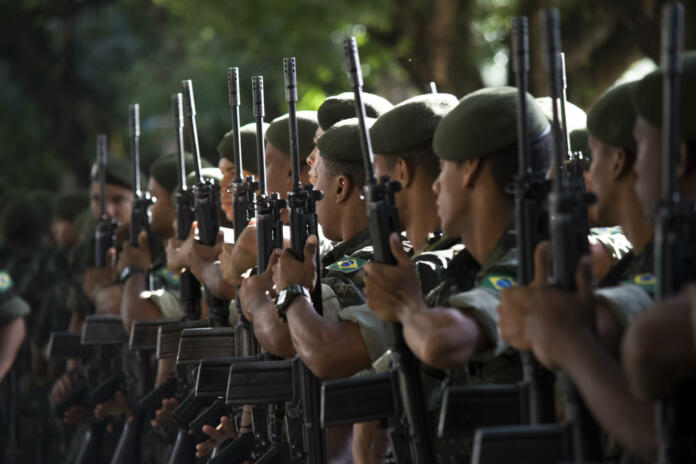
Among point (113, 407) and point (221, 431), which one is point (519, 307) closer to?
point (221, 431)

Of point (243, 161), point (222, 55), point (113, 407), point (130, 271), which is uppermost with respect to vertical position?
point (222, 55)

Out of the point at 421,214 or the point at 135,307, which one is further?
the point at 135,307

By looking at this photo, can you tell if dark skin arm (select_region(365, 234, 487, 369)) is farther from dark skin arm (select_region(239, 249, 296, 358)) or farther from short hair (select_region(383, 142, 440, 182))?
dark skin arm (select_region(239, 249, 296, 358))

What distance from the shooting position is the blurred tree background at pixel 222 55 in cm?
1606

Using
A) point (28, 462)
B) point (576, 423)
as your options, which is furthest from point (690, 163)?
point (28, 462)

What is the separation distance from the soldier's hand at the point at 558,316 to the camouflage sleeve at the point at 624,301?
0.14 m

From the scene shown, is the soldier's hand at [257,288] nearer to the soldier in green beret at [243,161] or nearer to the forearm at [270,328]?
the forearm at [270,328]

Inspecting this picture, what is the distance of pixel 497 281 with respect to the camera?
417 centimetres

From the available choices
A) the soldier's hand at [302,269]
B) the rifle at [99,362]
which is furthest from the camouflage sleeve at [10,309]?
the soldier's hand at [302,269]

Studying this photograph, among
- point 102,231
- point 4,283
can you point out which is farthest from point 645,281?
point 102,231

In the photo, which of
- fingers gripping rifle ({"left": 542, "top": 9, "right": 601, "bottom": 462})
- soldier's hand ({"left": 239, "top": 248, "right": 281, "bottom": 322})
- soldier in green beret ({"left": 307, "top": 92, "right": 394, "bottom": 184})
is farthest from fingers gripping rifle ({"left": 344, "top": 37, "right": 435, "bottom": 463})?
soldier in green beret ({"left": 307, "top": 92, "right": 394, "bottom": 184})

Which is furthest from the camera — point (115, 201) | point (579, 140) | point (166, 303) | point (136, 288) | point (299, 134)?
point (115, 201)

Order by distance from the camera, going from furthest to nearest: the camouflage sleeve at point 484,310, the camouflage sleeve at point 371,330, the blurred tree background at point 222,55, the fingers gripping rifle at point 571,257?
the blurred tree background at point 222,55, the camouflage sleeve at point 371,330, the camouflage sleeve at point 484,310, the fingers gripping rifle at point 571,257

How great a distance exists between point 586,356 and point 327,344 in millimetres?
1756
